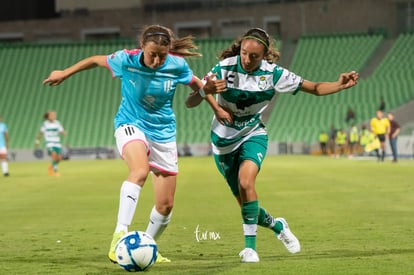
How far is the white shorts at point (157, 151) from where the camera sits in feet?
28.7

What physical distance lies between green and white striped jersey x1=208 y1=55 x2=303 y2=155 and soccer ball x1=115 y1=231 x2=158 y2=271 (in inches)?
76.3

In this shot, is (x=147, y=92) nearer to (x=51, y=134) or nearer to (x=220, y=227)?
(x=220, y=227)

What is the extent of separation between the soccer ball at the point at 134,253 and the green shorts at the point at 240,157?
1.85 meters

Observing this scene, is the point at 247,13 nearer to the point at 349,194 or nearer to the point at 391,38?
the point at 391,38

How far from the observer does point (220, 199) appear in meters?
18.7

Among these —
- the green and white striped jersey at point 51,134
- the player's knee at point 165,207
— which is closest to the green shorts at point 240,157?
the player's knee at point 165,207

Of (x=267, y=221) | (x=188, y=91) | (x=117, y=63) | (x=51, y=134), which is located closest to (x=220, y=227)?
(x=267, y=221)

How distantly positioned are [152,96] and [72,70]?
0.87 metres

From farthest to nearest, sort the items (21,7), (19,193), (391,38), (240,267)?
(21,7), (391,38), (19,193), (240,267)

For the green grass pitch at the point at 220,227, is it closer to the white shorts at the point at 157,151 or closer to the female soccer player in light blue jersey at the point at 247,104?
the female soccer player in light blue jersey at the point at 247,104

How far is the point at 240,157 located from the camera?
31.0 feet

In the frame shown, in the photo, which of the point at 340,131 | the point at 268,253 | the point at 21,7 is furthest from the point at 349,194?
the point at 21,7

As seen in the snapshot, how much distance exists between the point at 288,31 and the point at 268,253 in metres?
56.0

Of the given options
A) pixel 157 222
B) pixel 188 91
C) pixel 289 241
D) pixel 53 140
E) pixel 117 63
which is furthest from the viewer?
pixel 188 91
